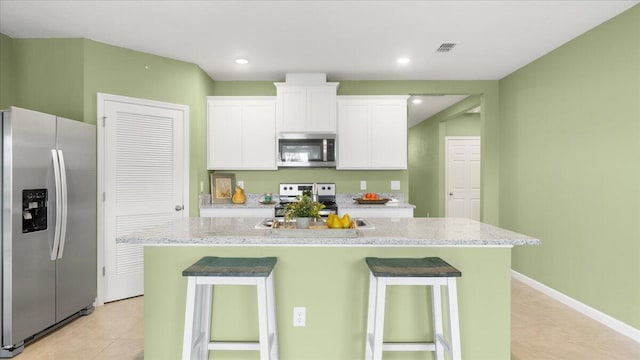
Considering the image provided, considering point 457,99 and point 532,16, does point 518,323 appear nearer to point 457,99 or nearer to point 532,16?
point 532,16

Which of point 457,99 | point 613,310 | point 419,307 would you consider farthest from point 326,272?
point 457,99

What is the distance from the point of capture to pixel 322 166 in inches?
173

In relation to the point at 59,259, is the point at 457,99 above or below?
above

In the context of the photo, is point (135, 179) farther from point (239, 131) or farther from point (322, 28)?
point (322, 28)

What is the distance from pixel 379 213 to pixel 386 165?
0.70 m

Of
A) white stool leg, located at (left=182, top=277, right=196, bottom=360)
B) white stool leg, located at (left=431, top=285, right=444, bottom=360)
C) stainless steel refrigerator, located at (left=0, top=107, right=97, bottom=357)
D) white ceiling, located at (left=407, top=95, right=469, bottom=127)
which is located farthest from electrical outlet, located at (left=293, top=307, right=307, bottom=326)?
white ceiling, located at (left=407, top=95, right=469, bottom=127)

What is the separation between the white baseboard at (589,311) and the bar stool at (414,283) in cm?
188

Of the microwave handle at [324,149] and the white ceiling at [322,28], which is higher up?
the white ceiling at [322,28]

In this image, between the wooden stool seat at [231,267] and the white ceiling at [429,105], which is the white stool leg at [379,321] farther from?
the white ceiling at [429,105]

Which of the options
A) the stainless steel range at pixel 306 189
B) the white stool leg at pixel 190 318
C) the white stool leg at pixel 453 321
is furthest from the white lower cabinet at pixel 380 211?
the white stool leg at pixel 190 318

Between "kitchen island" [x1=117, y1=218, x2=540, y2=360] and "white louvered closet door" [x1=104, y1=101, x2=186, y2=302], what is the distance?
1.65 m

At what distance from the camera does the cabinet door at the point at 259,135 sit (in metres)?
4.39

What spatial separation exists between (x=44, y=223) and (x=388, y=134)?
3630mm

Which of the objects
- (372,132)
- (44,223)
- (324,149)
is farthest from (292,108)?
(44,223)
